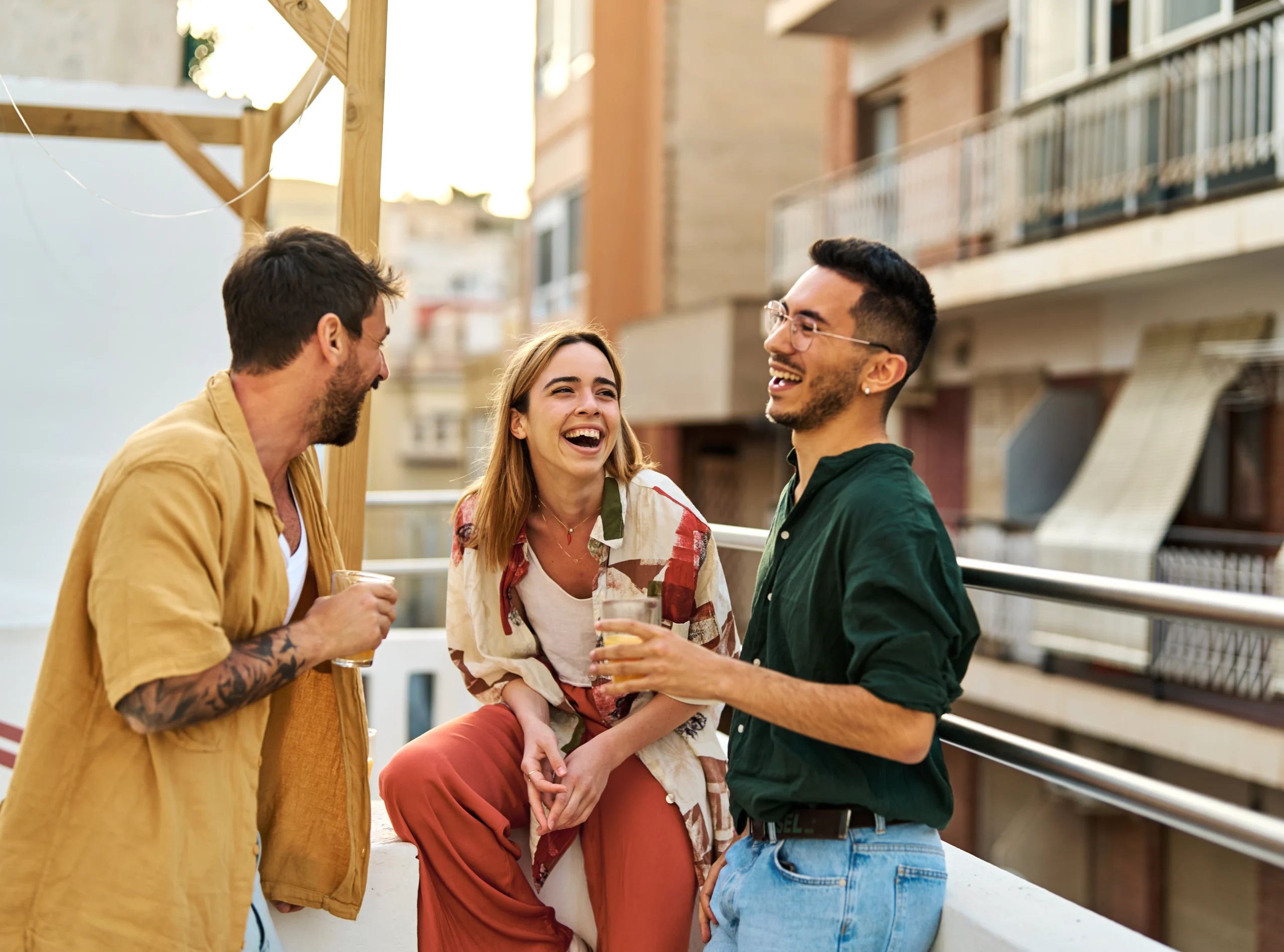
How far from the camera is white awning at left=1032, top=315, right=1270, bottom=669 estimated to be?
35.1ft

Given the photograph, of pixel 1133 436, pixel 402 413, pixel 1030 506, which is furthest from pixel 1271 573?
pixel 402 413

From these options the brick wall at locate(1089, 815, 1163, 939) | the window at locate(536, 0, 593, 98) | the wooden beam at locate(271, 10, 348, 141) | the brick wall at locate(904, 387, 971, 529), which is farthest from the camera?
the window at locate(536, 0, 593, 98)

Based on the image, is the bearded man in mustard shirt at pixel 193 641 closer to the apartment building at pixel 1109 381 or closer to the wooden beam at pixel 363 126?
the wooden beam at pixel 363 126

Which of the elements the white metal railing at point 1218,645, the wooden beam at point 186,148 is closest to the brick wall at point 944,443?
the white metal railing at point 1218,645

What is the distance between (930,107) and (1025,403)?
3695 mm

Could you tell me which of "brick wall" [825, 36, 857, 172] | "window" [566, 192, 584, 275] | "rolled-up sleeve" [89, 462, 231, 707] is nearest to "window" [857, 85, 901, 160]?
"brick wall" [825, 36, 857, 172]

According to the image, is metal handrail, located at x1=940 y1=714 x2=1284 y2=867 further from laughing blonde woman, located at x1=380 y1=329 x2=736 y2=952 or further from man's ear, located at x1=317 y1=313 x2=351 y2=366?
man's ear, located at x1=317 y1=313 x2=351 y2=366

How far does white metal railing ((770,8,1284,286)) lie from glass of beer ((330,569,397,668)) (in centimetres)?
882

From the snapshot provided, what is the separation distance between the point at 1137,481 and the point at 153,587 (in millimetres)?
10387

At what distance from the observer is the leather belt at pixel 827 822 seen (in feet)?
7.67

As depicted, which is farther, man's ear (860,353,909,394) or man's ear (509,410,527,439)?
man's ear (509,410,527,439)

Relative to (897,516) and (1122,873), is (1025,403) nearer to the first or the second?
(1122,873)

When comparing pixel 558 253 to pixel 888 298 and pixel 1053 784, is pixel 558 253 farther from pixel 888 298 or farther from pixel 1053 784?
pixel 888 298

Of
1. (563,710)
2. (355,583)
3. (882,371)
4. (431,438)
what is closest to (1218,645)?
(563,710)
